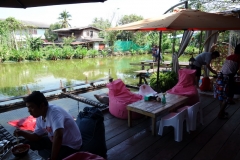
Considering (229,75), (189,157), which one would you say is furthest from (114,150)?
(229,75)

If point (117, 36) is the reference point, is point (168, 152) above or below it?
below

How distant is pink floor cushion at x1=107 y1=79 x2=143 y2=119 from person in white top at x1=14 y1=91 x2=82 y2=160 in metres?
1.62

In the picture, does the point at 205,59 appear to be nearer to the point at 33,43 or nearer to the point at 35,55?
the point at 35,55

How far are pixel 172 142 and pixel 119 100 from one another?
1233mm

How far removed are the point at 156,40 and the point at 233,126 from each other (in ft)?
68.1

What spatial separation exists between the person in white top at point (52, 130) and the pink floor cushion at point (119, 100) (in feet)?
5.30

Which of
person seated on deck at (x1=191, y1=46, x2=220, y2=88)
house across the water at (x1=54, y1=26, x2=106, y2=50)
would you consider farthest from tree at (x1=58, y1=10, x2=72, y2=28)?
person seated on deck at (x1=191, y1=46, x2=220, y2=88)

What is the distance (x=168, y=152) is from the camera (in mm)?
2277

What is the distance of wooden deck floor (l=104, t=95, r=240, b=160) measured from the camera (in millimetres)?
2209

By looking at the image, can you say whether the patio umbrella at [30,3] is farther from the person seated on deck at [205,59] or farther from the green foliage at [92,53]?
the green foliage at [92,53]

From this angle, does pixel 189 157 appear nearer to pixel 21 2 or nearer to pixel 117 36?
pixel 21 2

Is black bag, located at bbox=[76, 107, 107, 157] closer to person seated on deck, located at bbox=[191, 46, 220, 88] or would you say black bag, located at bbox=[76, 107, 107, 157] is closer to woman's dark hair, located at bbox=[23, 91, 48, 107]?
woman's dark hair, located at bbox=[23, 91, 48, 107]

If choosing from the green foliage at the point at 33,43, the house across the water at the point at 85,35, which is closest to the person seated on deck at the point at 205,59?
the green foliage at the point at 33,43

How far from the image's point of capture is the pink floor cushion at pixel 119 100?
3281 millimetres
